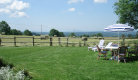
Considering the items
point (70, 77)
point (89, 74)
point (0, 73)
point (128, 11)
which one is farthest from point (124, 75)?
point (128, 11)

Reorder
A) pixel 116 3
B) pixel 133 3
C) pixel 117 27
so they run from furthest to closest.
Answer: pixel 116 3
pixel 133 3
pixel 117 27

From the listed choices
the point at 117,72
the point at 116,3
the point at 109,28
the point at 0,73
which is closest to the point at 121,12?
the point at 116,3

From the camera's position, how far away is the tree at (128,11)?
40.9 feet

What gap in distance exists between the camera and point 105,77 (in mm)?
4895

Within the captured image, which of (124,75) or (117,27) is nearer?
(124,75)

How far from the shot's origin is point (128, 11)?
1288cm

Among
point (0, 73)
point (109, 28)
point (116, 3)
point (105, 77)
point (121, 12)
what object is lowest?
point (105, 77)

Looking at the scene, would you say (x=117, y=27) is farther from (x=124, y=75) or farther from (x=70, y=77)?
(x=70, y=77)

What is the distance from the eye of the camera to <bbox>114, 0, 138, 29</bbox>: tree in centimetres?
1248

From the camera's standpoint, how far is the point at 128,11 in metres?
12.9

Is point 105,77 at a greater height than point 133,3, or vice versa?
point 133,3

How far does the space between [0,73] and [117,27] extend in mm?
6509

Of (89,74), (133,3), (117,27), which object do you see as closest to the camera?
(89,74)

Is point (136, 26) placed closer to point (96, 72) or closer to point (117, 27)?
point (117, 27)
